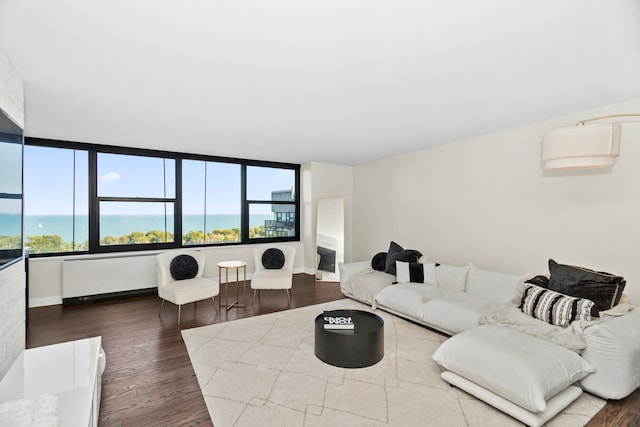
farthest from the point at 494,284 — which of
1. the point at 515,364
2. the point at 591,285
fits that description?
the point at 515,364

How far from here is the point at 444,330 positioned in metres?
3.38

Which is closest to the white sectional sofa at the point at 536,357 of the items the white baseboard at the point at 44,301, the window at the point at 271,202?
the window at the point at 271,202

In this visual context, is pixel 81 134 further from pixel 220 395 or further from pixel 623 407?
pixel 623 407

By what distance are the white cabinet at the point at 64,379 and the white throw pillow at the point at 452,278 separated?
3780 millimetres

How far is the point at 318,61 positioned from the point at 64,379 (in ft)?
8.86

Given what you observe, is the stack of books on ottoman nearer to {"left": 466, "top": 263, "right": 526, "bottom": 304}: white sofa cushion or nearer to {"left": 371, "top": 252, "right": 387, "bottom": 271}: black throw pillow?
{"left": 466, "top": 263, "right": 526, "bottom": 304}: white sofa cushion

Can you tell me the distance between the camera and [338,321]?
3.03 m

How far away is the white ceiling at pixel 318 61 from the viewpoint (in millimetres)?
1693

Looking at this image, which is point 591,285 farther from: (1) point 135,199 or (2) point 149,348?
(1) point 135,199

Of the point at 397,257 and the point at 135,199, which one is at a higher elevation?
the point at 135,199

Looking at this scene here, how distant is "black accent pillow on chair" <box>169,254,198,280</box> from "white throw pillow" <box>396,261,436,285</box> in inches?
120

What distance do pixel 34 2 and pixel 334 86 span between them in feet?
6.47

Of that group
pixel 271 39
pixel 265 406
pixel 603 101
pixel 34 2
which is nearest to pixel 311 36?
pixel 271 39

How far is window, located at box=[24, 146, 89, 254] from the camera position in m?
4.57
